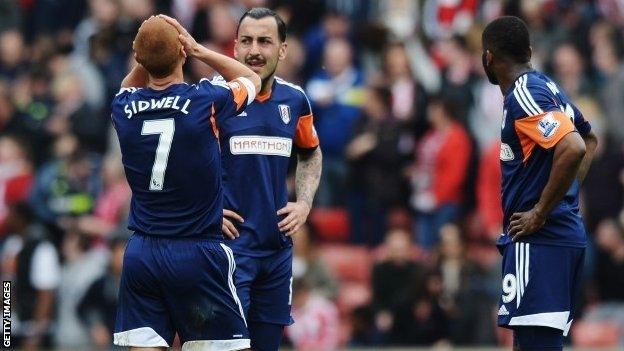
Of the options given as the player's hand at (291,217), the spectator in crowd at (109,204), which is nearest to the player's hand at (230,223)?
the player's hand at (291,217)

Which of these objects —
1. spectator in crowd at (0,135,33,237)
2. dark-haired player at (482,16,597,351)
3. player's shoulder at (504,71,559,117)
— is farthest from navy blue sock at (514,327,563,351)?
spectator in crowd at (0,135,33,237)

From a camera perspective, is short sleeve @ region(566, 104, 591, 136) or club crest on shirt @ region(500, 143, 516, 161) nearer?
club crest on shirt @ region(500, 143, 516, 161)

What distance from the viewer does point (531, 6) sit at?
57.2 ft

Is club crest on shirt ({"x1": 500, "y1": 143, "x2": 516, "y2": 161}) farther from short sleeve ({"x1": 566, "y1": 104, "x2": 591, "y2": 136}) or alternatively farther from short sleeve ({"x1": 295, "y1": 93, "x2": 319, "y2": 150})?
short sleeve ({"x1": 295, "y1": 93, "x2": 319, "y2": 150})

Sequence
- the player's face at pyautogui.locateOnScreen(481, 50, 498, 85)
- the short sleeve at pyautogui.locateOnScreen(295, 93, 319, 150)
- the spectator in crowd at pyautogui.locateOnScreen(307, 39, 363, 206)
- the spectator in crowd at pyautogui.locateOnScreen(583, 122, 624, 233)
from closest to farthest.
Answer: the player's face at pyautogui.locateOnScreen(481, 50, 498, 85)
the short sleeve at pyautogui.locateOnScreen(295, 93, 319, 150)
the spectator in crowd at pyautogui.locateOnScreen(583, 122, 624, 233)
the spectator in crowd at pyautogui.locateOnScreen(307, 39, 363, 206)

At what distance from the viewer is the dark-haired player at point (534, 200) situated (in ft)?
28.6

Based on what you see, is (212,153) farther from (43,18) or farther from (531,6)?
(43,18)

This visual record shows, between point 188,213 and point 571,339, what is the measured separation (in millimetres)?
7946

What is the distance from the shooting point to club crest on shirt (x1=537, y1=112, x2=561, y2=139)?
866 centimetres

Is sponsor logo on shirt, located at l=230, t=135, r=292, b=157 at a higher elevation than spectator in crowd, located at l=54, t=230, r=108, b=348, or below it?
higher

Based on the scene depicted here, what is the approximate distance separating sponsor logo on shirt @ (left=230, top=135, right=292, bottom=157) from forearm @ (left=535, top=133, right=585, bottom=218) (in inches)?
81.4

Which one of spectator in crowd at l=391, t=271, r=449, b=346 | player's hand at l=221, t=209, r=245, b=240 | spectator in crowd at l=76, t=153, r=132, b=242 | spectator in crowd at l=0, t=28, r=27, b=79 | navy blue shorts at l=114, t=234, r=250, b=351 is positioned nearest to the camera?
navy blue shorts at l=114, t=234, r=250, b=351

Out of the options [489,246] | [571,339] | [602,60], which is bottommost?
[571,339]

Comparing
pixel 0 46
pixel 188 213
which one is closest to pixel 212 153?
pixel 188 213
